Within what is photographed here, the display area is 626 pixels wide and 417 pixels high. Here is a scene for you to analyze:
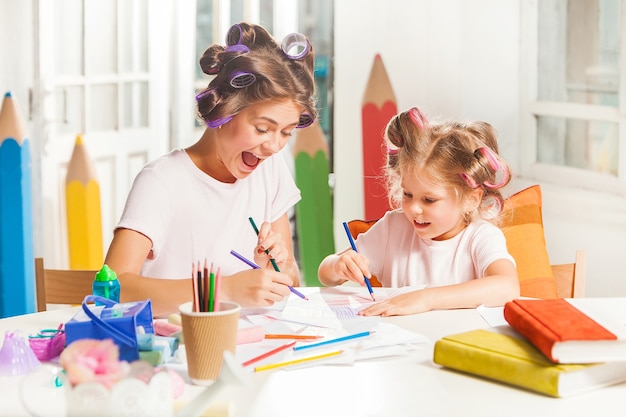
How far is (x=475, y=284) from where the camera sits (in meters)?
1.79

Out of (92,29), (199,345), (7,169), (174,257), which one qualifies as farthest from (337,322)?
(92,29)

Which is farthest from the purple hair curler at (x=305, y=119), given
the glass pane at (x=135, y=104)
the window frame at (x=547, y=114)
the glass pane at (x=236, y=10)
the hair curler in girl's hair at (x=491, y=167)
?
the glass pane at (x=236, y=10)

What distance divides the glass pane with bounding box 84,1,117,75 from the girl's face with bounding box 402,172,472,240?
1867 millimetres

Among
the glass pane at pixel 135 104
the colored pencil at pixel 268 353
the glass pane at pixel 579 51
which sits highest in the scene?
the glass pane at pixel 579 51

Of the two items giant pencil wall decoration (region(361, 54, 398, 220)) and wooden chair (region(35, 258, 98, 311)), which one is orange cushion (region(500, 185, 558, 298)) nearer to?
wooden chair (region(35, 258, 98, 311))

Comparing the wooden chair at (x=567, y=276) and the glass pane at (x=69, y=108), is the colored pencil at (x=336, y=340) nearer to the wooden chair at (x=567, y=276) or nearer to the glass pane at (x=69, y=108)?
the wooden chair at (x=567, y=276)

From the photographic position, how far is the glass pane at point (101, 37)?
3.44m

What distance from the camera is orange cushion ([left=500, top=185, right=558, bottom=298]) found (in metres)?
2.22

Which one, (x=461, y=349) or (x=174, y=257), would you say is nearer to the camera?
(x=461, y=349)

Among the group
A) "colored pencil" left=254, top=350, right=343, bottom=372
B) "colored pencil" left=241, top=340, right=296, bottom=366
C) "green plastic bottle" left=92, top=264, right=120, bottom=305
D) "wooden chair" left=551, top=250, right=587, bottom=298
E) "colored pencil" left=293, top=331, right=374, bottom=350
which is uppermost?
"green plastic bottle" left=92, top=264, right=120, bottom=305

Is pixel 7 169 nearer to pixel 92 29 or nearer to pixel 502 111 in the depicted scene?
pixel 92 29

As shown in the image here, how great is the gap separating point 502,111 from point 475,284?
1.61 meters

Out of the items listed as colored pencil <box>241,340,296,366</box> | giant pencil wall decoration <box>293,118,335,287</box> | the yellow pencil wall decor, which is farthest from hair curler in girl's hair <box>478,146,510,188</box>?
the yellow pencil wall decor

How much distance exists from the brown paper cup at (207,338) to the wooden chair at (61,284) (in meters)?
0.80
